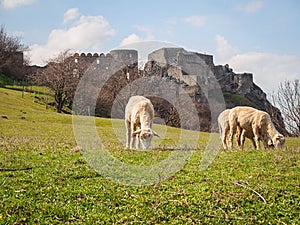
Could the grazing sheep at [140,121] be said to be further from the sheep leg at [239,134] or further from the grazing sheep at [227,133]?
the sheep leg at [239,134]

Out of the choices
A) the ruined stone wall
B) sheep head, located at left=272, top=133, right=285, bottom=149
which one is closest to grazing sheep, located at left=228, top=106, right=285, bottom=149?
sheep head, located at left=272, top=133, right=285, bottom=149

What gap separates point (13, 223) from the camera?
7.95 m

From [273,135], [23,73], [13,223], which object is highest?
[23,73]

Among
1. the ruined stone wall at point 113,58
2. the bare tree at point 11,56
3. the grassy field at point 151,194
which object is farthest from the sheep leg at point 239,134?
the bare tree at point 11,56

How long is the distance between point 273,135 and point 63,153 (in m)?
10.4

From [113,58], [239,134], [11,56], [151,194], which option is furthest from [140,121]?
[11,56]

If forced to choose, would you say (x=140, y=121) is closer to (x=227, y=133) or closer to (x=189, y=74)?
(x=227, y=133)

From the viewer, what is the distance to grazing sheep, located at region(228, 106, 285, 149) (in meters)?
19.3

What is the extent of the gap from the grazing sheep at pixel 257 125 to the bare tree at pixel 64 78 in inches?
1810

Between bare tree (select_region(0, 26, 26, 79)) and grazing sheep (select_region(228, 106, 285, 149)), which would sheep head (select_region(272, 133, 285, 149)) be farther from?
bare tree (select_region(0, 26, 26, 79))

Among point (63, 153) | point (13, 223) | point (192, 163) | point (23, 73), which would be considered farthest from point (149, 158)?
point (23, 73)

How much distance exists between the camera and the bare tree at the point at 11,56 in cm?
8869

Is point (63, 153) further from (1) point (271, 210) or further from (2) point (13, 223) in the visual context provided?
(1) point (271, 210)

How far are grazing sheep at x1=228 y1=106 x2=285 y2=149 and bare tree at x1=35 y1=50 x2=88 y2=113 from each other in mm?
45970
